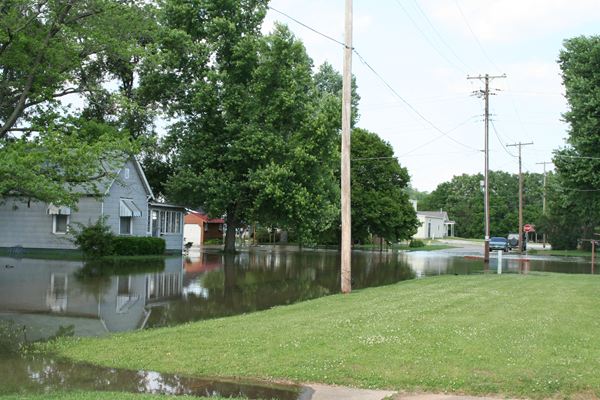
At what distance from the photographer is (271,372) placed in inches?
337

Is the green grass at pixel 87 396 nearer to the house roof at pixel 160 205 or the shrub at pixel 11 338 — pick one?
the shrub at pixel 11 338

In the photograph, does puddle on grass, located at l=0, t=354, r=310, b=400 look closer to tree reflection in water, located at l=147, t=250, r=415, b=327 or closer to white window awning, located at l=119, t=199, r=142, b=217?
tree reflection in water, located at l=147, t=250, r=415, b=327

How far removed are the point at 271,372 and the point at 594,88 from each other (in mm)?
39243

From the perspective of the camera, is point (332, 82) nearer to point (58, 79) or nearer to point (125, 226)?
point (125, 226)

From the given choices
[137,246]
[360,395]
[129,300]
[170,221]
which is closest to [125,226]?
[137,246]

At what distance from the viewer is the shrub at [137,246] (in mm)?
33656

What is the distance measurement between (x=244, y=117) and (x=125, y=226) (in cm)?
1003

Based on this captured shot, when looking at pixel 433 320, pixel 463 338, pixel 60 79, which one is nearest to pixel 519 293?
pixel 433 320

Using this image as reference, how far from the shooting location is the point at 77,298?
17484 mm

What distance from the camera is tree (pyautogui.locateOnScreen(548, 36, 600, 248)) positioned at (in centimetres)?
4050

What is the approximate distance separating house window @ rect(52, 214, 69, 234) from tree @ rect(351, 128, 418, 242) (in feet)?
84.8

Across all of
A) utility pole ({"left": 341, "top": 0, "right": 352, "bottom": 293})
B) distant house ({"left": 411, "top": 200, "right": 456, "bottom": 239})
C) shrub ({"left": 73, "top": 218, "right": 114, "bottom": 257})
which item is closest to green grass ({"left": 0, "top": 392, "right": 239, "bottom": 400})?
utility pole ({"left": 341, "top": 0, "right": 352, "bottom": 293})

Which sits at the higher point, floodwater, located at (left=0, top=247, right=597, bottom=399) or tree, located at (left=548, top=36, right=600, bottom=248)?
tree, located at (left=548, top=36, right=600, bottom=248)

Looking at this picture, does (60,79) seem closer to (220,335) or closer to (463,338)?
(220,335)
